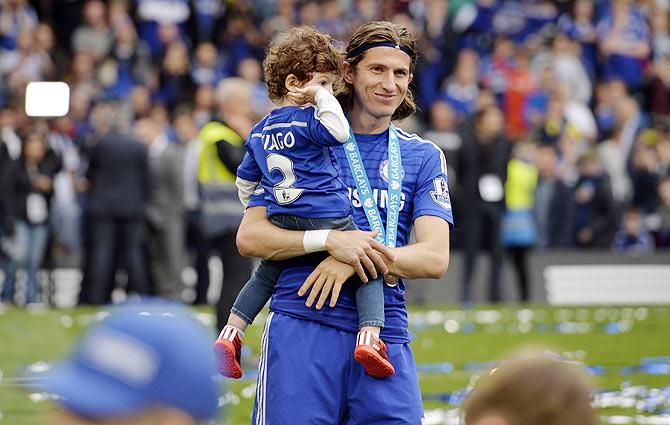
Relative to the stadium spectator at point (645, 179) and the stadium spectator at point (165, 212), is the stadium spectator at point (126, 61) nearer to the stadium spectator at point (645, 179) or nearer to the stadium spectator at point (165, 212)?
the stadium spectator at point (165, 212)

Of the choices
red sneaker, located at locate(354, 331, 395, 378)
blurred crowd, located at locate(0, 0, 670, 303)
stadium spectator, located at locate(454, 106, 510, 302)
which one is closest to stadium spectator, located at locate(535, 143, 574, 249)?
blurred crowd, located at locate(0, 0, 670, 303)

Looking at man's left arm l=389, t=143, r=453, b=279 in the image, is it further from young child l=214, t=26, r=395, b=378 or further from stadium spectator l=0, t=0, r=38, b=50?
stadium spectator l=0, t=0, r=38, b=50

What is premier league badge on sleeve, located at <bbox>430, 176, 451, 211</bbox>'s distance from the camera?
509cm

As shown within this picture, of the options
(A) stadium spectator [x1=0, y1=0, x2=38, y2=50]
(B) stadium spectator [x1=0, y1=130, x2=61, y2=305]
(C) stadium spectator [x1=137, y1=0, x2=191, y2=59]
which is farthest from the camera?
(C) stadium spectator [x1=137, y1=0, x2=191, y2=59]

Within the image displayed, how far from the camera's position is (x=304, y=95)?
506 cm

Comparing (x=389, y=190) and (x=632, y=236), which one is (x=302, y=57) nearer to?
(x=389, y=190)

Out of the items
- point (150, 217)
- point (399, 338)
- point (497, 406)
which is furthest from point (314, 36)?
point (150, 217)

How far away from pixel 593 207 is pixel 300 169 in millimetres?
17369

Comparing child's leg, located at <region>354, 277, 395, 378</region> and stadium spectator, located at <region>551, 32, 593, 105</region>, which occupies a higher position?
stadium spectator, located at <region>551, 32, 593, 105</region>

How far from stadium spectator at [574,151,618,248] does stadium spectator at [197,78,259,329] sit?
1058 cm

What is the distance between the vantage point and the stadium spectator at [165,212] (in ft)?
58.4

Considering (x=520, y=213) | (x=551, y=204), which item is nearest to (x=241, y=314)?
(x=520, y=213)

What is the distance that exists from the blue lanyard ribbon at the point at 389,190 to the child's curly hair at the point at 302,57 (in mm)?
297

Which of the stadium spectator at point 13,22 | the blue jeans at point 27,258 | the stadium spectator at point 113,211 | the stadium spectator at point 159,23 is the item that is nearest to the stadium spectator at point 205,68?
the stadium spectator at point 159,23
